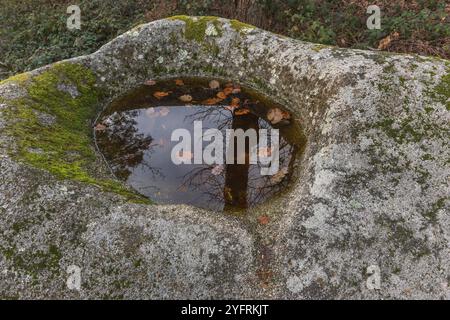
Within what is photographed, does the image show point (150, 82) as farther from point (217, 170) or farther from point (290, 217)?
point (290, 217)

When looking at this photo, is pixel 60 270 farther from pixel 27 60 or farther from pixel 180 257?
pixel 27 60

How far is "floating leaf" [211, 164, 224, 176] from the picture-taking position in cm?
404

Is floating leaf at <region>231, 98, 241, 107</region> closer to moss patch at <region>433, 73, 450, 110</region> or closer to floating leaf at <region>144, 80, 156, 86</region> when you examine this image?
floating leaf at <region>144, 80, 156, 86</region>

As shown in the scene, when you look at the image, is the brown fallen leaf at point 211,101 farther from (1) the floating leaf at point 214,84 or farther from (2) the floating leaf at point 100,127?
(2) the floating leaf at point 100,127

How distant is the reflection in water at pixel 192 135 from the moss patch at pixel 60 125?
282 millimetres

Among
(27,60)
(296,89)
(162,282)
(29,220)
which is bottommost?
(27,60)

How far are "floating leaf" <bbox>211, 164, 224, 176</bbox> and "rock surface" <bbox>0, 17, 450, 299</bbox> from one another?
0.71 metres

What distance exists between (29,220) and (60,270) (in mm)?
543

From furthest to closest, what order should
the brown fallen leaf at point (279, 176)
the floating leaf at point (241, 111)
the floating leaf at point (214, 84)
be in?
1. the floating leaf at point (214, 84)
2. the floating leaf at point (241, 111)
3. the brown fallen leaf at point (279, 176)

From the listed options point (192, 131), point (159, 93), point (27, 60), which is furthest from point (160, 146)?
point (27, 60)

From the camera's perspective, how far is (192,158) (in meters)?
4.25

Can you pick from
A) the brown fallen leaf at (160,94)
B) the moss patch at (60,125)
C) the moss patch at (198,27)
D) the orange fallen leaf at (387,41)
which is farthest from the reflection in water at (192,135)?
the orange fallen leaf at (387,41)

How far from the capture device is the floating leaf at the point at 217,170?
159 inches

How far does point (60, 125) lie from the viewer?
14.4 feet
